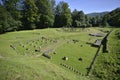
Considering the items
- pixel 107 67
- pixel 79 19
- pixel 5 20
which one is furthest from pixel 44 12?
pixel 107 67

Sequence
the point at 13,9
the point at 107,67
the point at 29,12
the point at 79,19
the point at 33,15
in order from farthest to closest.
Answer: the point at 79,19 → the point at 33,15 → the point at 29,12 → the point at 13,9 → the point at 107,67

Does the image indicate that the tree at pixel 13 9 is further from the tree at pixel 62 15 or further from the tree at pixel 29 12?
the tree at pixel 62 15

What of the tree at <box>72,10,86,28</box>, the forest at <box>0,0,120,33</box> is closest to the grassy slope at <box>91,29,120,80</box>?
the forest at <box>0,0,120,33</box>

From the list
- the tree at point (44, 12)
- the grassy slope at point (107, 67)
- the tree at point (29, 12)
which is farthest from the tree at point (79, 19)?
the grassy slope at point (107, 67)

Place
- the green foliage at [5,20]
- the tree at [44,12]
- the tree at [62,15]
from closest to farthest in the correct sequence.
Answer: the green foliage at [5,20]
the tree at [44,12]
the tree at [62,15]

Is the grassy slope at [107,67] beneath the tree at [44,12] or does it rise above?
beneath

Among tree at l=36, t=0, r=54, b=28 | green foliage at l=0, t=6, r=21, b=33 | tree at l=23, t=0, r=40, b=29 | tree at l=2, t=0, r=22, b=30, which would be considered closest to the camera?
green foliage at l=0, t=6, r=21, b=33

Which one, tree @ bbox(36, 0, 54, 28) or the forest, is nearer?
the forest

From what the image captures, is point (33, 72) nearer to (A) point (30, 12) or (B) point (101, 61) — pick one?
(B) point (101, 61)

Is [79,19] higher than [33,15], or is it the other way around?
[33,15]

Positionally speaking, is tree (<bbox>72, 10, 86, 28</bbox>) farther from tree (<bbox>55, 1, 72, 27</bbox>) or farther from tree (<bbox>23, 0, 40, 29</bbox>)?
tree (<bbox>23, 0, 40, 29</bbox>)

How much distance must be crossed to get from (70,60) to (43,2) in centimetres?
4431

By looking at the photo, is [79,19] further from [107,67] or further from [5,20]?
[107,67]

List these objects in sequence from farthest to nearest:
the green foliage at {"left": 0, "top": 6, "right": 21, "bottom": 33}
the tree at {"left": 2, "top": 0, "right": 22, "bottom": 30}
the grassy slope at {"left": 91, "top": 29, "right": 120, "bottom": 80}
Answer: the tree at {"left": 2, "top": 0, "right": 22, "bottom": 30} → the green foliage at {"left": 0, "top": 6, "right": 21, "bottom": 33} → the grassy slope at {"left": 91, "top": 29, "right": 120, "bottom": 80}
